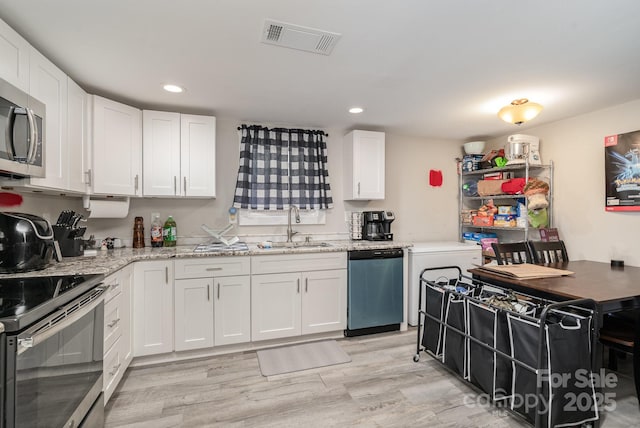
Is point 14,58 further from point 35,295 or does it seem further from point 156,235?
point 156,235

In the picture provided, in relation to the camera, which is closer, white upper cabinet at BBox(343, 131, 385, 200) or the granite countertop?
the granite countertop

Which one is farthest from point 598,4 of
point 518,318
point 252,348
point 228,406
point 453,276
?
point 252,348

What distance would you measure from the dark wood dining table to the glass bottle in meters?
3.05

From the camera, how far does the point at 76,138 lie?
2.22 meters

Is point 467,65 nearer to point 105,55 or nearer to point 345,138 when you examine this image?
point 345,138

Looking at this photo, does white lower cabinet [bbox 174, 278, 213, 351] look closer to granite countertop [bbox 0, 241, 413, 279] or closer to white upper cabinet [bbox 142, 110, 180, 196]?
granite countertop [bbox 0, 241, 413, 279]

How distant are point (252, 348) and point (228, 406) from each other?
0.83 metres

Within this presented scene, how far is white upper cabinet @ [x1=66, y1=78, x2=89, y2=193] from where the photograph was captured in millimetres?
2127

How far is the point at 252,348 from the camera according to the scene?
9.31ft

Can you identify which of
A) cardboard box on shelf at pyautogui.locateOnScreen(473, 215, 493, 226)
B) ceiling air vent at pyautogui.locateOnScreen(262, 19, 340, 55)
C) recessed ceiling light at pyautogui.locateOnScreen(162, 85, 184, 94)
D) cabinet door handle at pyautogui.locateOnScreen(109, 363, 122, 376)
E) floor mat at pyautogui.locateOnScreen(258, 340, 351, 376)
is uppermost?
recessed ceiling light at pyautogui.locateOnScreen(162, 85, 184, 94)

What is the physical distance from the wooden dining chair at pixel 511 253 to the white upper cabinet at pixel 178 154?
2.66m

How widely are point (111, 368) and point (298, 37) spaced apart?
2420 mm

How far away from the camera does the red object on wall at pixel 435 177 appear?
165 inches

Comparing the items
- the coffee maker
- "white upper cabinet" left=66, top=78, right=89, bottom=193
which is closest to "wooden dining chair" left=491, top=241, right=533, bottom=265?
the coffee maker
